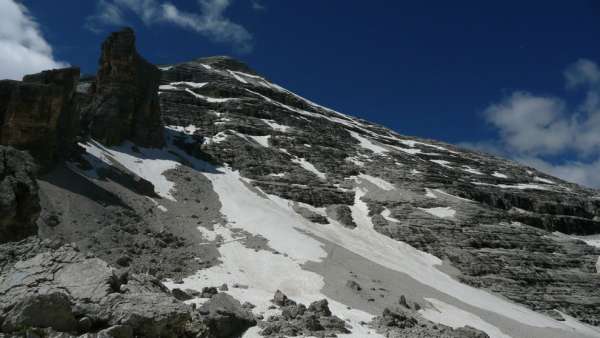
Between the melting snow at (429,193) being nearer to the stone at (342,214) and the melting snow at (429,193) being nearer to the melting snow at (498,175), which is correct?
the stone at (342,214)

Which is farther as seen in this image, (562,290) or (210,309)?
(562,290)

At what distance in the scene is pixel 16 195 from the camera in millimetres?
16562

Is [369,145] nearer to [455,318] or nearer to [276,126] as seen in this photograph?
[276,126]

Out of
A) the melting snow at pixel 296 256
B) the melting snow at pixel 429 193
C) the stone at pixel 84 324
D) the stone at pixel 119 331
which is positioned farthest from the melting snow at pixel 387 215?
the stone at pixel 84 324

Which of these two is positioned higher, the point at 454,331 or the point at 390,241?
the point at 390,241

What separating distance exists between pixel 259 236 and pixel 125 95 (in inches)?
1292

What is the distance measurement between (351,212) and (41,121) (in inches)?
1402

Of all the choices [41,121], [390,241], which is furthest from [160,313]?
[390,241]

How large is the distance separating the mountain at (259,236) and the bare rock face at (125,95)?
22cm

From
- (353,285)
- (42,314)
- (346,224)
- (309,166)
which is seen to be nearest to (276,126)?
(309,166)

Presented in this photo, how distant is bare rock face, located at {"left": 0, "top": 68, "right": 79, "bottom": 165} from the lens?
124ft

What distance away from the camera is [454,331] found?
24594 millimetres

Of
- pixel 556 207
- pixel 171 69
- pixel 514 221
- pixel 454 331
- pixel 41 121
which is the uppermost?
pixel 171 69

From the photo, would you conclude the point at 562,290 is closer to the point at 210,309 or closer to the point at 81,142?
the point at 210,309
